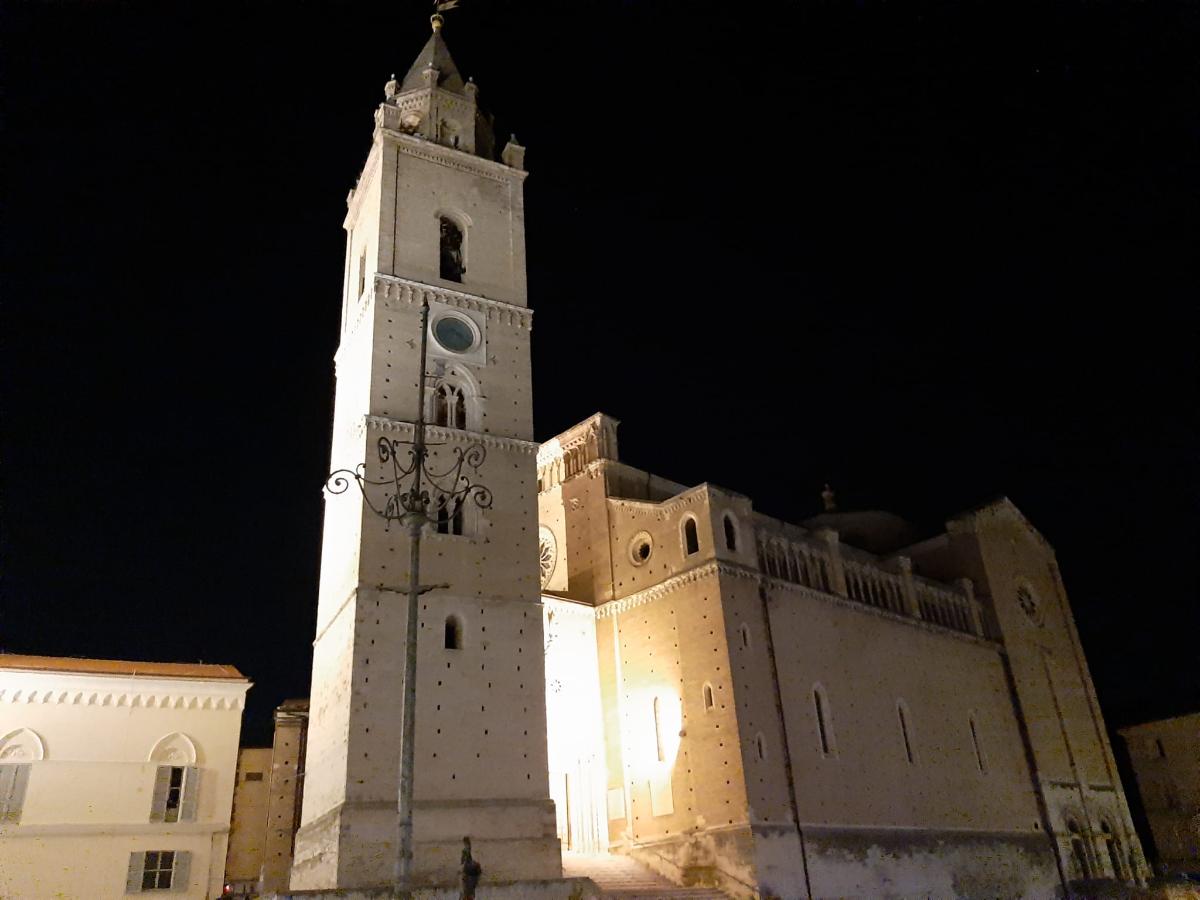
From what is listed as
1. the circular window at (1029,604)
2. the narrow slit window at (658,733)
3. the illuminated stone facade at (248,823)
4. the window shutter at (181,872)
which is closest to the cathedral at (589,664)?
the narrow slit window at (658,733)

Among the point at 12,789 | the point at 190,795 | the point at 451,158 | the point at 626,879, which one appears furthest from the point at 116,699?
the point at 451,158

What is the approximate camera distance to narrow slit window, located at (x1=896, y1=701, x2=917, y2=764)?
3033 centimetres

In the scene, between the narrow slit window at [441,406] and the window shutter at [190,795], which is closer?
the window shutter at [190,795]

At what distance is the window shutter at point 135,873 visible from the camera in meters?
24.0

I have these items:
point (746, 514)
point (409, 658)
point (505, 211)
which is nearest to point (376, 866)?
point (409, 658)

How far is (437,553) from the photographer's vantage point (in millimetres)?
23344

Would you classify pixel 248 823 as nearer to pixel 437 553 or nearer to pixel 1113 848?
pixel 437 553

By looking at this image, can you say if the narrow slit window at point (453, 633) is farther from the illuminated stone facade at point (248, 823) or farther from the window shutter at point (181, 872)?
the window shutter at point (181, 872)

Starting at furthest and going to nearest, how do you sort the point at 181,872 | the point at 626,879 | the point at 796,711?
the point at 796,711 → the point at 181,872 → the point at 626,879

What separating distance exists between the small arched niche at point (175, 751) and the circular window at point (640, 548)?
1297cm

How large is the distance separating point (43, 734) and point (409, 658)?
55.9ft

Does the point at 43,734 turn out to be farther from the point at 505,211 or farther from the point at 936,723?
the point at 936,723

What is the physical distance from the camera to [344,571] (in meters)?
23.6

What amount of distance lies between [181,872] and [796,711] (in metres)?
16.2
